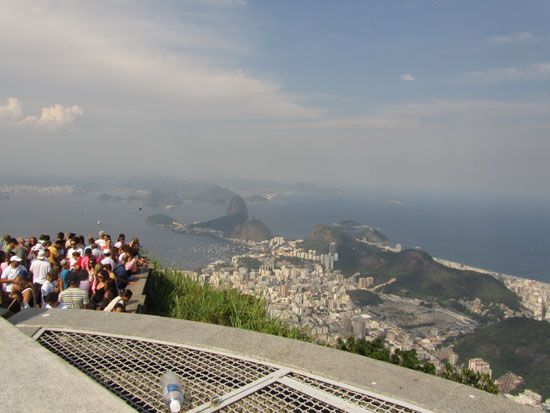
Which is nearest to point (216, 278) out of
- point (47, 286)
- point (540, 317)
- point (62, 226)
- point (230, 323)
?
point (230, 323)

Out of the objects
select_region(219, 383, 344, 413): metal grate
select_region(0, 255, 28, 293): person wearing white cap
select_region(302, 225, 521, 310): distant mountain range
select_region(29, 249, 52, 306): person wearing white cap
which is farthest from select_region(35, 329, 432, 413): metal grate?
select_region(302, 225, 521, 310): distant mountain range

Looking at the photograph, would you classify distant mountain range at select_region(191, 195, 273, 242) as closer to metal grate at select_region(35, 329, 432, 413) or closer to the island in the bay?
the island in the bay

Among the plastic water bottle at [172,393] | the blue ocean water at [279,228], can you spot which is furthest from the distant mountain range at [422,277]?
the plastic water bottle at [172,393]

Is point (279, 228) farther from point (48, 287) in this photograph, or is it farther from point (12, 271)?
point (48, 287)

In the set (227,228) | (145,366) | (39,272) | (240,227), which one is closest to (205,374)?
(145,366)

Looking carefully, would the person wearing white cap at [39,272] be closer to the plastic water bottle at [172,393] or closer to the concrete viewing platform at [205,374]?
the concrete viewing platform at [205,374]
